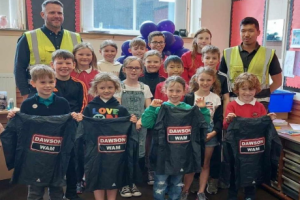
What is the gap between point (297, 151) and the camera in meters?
2.66

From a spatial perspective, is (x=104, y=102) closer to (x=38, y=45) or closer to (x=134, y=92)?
(x=134, y=92)

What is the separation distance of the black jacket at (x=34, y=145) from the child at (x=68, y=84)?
1.39 ft

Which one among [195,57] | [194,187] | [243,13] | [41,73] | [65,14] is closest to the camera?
[41,73]

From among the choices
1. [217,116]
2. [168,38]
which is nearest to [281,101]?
[217,116]

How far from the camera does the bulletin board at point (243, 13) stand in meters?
3.94

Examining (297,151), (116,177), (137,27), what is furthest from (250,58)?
(137,27)

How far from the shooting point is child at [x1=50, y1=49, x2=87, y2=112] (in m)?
2.42

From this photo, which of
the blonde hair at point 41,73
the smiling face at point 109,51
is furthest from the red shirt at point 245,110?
the blonde hair at point 41,73

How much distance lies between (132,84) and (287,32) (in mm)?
1997

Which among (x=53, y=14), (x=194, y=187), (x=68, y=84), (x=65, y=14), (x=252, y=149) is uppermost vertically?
(x=65, y=14)

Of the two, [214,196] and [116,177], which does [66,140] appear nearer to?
[116,177]

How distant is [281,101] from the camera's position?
3381mm

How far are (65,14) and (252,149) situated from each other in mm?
3024

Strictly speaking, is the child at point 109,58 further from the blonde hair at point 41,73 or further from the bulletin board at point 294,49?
the bulletin board at point 294,49
